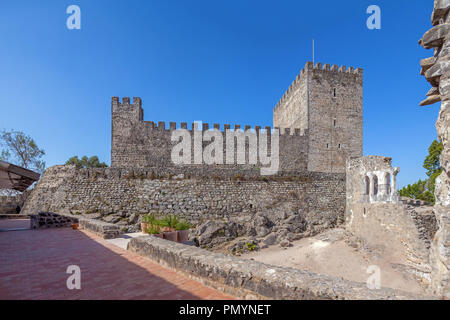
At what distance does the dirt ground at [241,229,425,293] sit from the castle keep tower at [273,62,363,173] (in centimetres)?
1057

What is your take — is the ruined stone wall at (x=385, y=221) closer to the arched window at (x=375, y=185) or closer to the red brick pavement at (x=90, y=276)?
the arched window at (x=375, y=185)

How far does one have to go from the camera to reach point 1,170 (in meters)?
7.63

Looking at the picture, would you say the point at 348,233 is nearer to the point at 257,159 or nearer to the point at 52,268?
the point at 257,159

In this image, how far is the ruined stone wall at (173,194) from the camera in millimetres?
14172

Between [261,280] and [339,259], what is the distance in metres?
10.8

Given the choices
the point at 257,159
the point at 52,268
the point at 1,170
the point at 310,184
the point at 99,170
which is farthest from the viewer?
the point at 257,159

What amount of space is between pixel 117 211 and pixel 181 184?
432 centimetres

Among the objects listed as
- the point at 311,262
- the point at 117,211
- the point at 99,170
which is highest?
the point at 99,170

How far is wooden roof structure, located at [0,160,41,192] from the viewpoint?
7.55m

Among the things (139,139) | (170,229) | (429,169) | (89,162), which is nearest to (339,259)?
(170,229)

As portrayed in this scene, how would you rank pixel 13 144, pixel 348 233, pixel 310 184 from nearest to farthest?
1. pixel 348 233
2. pixel 310 184
3. pixel 13 144

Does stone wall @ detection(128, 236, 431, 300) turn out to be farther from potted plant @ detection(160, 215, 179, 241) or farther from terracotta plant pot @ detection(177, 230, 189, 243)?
terracotta plant pot @ detection(177, 230, 189, 243)

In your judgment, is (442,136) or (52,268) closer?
(442,136)
